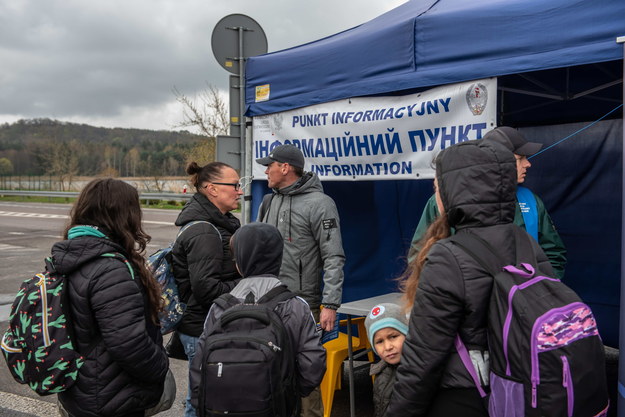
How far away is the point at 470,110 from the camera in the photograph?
10.6ft

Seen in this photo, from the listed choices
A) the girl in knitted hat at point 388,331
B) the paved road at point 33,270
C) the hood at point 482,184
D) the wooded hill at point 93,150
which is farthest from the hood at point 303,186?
the wooded hill at point 93,150

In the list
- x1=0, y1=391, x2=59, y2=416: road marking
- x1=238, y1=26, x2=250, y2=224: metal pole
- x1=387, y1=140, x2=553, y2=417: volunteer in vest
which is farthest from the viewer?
x1=238, y1=26, x2=250, y2=224: metal pole

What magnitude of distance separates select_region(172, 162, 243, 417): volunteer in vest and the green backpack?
80 cm

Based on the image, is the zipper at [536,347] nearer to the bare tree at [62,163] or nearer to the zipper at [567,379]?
the zipper at [567,379]

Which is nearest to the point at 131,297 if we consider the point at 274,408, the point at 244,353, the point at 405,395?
the point at 244,353

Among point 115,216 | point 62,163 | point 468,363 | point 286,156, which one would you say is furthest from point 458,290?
point 62,163

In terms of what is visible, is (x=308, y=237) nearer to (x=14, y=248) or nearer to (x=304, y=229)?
(x=304, y=229)

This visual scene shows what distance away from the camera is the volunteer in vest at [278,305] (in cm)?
213

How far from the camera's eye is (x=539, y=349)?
1.51 metres

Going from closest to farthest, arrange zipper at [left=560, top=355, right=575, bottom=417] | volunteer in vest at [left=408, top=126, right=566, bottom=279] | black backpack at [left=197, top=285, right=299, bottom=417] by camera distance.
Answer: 1. zipper at [left=560, top=355, right=575, bottom=417]
2. black backpack at [left=197, top=285, right=299, bottom=417]
3. volunteer in vest at [left=408, top=126, right=566, bottom=279]

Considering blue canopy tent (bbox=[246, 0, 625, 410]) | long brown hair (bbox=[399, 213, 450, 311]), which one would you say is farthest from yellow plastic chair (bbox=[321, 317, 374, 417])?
long brown hair (bbox=[399, 213, 450, 311])

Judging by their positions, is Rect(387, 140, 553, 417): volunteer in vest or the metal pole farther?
the metal pole

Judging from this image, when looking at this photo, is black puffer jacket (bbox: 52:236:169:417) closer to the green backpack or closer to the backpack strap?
the green backpack

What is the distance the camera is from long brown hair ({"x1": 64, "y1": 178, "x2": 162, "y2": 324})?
2.26m
